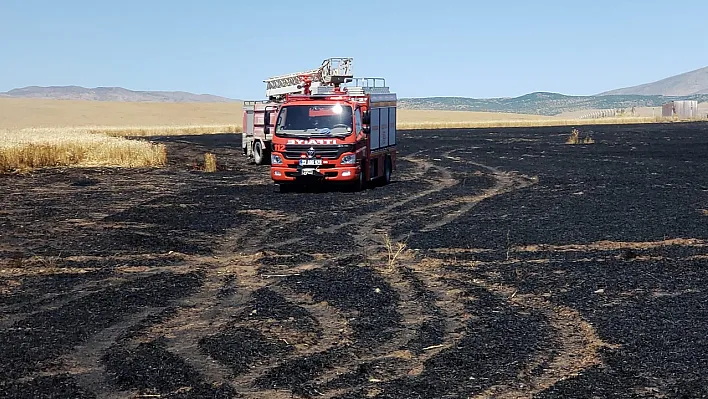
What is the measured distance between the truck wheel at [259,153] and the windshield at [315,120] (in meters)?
11.8

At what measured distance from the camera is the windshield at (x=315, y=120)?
21.3 meters

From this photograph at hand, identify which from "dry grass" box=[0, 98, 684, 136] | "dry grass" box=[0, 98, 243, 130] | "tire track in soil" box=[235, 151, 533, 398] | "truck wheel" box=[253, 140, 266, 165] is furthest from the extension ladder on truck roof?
"dry grass" box=[0, 98, 243, 130]

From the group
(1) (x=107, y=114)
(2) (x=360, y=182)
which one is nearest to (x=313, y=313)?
(2) (x=360, y=182)

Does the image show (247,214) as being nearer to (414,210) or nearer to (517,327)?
(414,210)

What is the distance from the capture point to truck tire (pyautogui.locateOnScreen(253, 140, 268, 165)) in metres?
33.6

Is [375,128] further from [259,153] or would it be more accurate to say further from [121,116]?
[121,116]

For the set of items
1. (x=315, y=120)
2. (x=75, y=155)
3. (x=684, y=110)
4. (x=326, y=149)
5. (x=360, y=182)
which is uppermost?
(x=684, y=110)

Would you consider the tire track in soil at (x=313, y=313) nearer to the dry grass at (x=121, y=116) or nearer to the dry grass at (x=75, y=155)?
the dry grass at (x=75, y=155)

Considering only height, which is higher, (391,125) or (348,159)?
(391,125)

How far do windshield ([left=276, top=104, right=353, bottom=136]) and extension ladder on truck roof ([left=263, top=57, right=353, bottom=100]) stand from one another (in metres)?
6.52

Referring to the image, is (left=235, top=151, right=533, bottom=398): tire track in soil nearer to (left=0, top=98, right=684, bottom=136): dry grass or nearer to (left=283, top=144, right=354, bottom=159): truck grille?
(left=283, top=144, right=354, bottom=159): truck grille

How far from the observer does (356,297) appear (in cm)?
972

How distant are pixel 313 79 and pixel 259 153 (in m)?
4.08

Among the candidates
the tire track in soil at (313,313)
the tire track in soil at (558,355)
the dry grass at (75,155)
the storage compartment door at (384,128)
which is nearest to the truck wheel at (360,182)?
the storage compartment door at (384,128)
